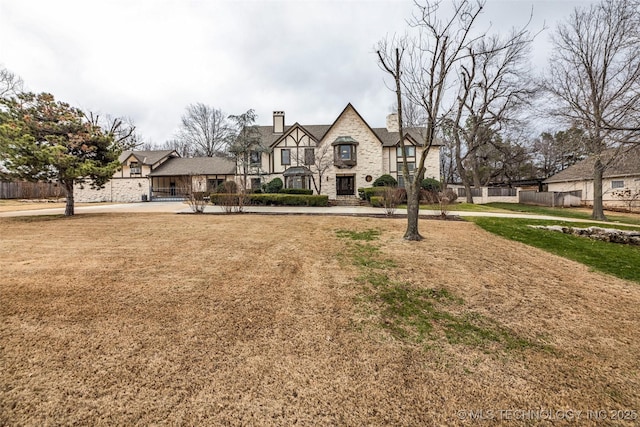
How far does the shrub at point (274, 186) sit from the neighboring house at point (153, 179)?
6802mm

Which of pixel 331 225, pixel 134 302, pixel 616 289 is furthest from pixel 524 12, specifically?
pixel 134 302

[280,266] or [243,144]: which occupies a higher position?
[243,144]

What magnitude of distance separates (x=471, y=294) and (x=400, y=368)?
2.49 metres

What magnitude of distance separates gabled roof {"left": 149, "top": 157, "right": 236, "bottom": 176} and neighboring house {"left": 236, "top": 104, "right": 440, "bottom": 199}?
448 cm

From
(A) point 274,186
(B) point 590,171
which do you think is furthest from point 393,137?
(B) point 590,171

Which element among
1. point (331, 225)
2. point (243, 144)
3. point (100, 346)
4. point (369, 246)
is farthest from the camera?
point (243, 144)

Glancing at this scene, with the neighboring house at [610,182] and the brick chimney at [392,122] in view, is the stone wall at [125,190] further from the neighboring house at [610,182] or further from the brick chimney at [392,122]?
the neighboring house at [610,182]

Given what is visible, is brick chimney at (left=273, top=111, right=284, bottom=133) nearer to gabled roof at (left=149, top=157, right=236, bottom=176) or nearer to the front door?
gabled roof at (left=149, top=157, right=236, bottom=176)

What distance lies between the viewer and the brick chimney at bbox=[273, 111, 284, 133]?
29.4 m

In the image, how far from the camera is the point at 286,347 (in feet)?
9.84

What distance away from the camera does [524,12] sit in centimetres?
676

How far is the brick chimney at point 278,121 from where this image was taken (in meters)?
29.4

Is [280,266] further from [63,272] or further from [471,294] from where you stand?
[63,272]

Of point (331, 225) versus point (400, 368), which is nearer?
point (400, 368)
